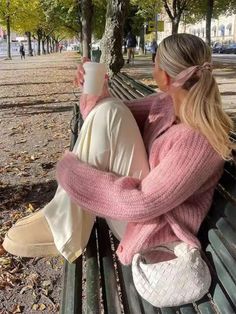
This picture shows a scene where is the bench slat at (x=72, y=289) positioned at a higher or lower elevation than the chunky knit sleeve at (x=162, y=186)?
lower

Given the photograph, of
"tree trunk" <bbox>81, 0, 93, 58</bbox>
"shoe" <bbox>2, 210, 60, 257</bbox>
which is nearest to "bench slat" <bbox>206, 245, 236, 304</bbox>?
"shoe" <bbox>2, 210, 60, 257</bbox>

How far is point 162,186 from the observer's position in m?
1.91

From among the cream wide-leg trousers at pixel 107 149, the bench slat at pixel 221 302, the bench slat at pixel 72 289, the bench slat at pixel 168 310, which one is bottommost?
the bench slat at pixel 72 289

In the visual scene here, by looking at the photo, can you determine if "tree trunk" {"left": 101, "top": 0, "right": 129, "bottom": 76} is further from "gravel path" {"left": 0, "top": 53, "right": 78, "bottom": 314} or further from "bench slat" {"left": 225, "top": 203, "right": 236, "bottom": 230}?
"bench slat" {"left": 225, "top": 203, "right": 236, "bottom": 230}

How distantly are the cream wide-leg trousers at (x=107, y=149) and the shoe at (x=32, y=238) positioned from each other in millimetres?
177

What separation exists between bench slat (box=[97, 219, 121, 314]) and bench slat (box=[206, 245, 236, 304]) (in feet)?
1.37

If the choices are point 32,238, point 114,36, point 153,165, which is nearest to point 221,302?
point 153,165

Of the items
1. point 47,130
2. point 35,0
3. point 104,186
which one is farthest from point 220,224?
point 35,0

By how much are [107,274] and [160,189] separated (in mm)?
554

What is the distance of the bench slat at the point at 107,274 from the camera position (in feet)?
6.68

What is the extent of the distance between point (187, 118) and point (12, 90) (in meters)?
15.0

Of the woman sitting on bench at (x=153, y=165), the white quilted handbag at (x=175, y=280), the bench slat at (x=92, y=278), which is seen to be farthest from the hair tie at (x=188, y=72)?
the bench slat at (x=92, y=278)

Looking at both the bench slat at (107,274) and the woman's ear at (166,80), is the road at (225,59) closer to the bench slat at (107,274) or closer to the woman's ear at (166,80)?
the bench slat at (107,274)

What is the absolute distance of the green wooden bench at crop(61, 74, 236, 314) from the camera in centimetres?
176
